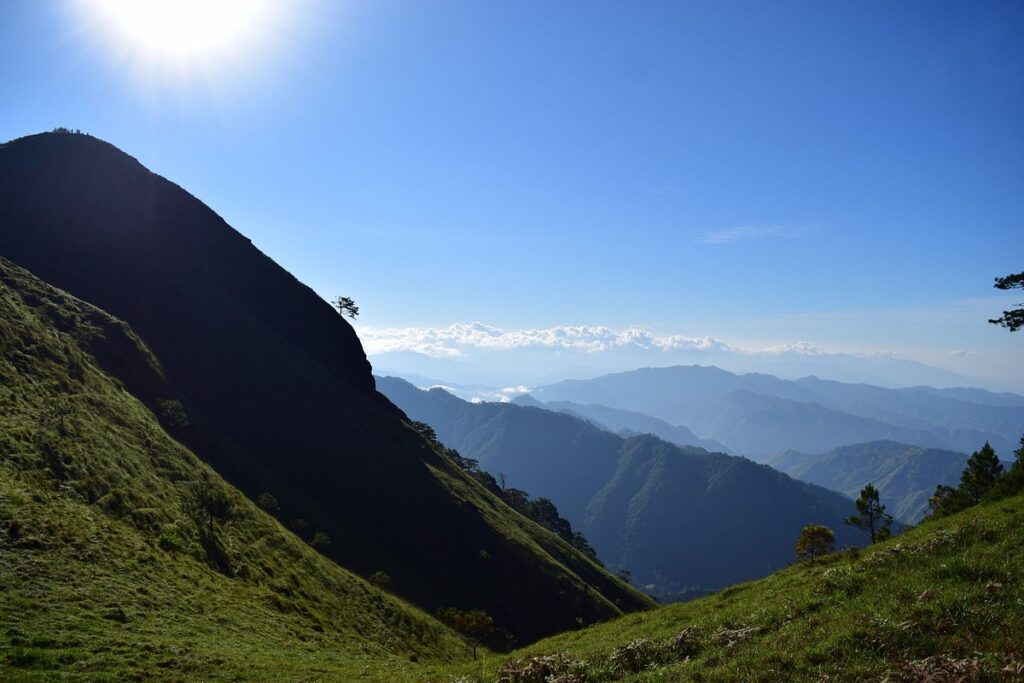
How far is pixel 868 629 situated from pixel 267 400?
3320 inches

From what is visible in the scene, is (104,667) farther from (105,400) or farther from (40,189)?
(40,189)

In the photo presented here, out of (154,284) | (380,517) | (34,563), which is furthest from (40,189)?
(34,563)

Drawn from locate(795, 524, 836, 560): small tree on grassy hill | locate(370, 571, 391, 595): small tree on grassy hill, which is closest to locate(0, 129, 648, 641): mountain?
locate(370, 571, 391, 595): small tree on grassy hill

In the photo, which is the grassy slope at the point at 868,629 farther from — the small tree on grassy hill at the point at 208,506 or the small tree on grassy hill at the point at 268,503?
the small tree on grassy hill at the point at 268,503

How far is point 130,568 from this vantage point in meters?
28.3

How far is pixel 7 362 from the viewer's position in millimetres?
39812

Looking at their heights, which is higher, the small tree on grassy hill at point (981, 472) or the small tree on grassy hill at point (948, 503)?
the small tree on grassy hill at point (981, 472)

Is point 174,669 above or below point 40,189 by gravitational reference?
below

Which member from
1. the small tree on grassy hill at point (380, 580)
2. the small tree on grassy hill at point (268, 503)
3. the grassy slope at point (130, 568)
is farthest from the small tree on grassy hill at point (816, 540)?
the small tree on grassy hill at point (268, 503)

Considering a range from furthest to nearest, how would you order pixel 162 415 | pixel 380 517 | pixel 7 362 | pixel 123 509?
pixel 380 517
pixel 162 415
pixel 7 362
pixel 123 509

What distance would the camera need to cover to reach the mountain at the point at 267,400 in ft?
219

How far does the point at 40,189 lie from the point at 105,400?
2953 inches

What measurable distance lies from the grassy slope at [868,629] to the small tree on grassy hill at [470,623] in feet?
86.9

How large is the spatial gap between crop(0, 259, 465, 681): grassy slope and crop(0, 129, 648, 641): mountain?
11.6 m
